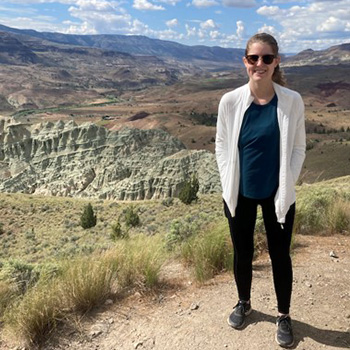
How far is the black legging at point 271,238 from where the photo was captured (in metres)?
3.39

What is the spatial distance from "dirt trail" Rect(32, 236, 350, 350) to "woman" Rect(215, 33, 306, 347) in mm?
321

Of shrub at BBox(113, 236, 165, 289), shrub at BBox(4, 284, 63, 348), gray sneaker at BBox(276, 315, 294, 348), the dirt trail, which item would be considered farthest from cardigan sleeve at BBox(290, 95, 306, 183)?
shrub at BBox(4, 284, 63, 348)

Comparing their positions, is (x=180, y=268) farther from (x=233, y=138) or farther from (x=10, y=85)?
(x=10, y=85)

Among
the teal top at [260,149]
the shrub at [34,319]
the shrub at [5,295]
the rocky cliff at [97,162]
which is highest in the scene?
the teal top at [260,149]

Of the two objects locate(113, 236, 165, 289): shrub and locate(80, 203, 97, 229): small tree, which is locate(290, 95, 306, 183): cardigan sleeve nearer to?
locate(113, 236, 165, 289): shrub

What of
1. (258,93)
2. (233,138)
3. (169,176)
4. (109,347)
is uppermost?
(258,93)

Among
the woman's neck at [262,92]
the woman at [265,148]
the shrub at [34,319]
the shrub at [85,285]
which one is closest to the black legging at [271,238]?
the woman at [265,148]

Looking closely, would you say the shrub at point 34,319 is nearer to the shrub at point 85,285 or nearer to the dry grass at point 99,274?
the dry grass at point 99,274

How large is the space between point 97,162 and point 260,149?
139ft

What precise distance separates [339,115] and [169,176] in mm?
69859

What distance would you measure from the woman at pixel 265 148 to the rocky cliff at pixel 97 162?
3135 cm

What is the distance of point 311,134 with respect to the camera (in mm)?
73250

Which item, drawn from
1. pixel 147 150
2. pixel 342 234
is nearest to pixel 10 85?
pixel 147 150

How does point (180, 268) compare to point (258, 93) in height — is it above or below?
below
